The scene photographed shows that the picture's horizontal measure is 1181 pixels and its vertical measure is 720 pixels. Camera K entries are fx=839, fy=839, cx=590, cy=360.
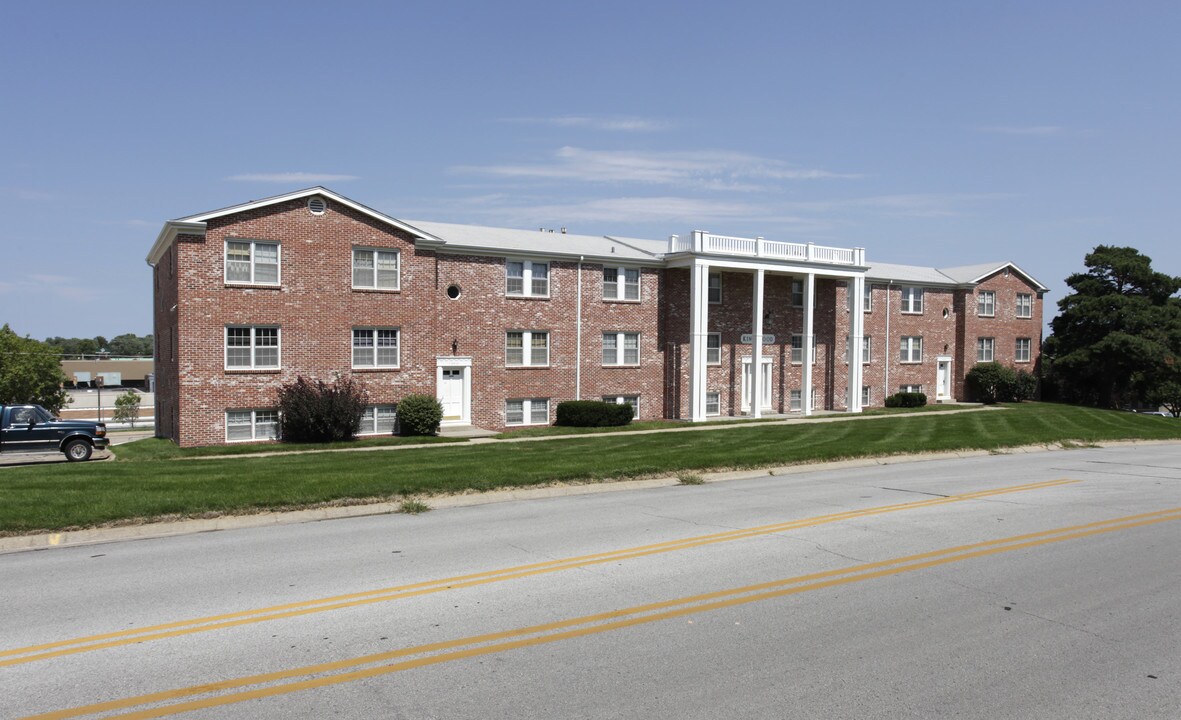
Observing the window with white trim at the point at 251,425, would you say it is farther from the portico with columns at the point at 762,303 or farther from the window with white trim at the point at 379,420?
the portico with columns at the point at 762,303

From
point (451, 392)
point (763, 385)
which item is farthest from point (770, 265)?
point (451, 392)

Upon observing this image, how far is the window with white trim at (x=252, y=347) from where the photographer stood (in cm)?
2647

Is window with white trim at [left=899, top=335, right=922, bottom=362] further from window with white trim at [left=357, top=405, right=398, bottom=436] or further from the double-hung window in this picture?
window with white trim at [left=357, top=405, right=398, bottom=436]

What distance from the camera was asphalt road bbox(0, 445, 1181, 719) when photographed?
5555 millimetres

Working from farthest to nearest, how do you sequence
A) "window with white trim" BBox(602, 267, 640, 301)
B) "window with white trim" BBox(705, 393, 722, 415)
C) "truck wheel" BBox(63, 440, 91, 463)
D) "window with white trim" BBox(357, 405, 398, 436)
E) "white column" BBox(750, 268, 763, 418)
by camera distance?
"window with white trim" BBox(705, 393, 722, 415), "white column" BBox(750, 268, 763, 418), "window with white trim" BBox(602, 267, 640, 301), "window with white trim" BBox(357, 405, 398, 436), "truck wheel" BBox(63, 440, 91, 463)


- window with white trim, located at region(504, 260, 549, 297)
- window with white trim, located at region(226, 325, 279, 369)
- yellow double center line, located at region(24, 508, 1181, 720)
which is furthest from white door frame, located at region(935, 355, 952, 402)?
yellow double center line, located at region(24, 508, 1181, 720)

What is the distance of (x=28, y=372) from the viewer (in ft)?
203

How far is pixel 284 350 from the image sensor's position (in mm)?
27203

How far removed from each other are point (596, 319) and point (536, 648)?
91.8 ft

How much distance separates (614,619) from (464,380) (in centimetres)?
2458

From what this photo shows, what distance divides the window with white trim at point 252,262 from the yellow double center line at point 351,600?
20409 millimetres

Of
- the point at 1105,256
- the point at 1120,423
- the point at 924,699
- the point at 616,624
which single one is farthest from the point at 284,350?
the point at 1105,256

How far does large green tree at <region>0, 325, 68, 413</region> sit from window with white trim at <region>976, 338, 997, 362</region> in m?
62.6

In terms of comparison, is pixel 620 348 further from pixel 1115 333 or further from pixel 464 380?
pixel 1115 333
